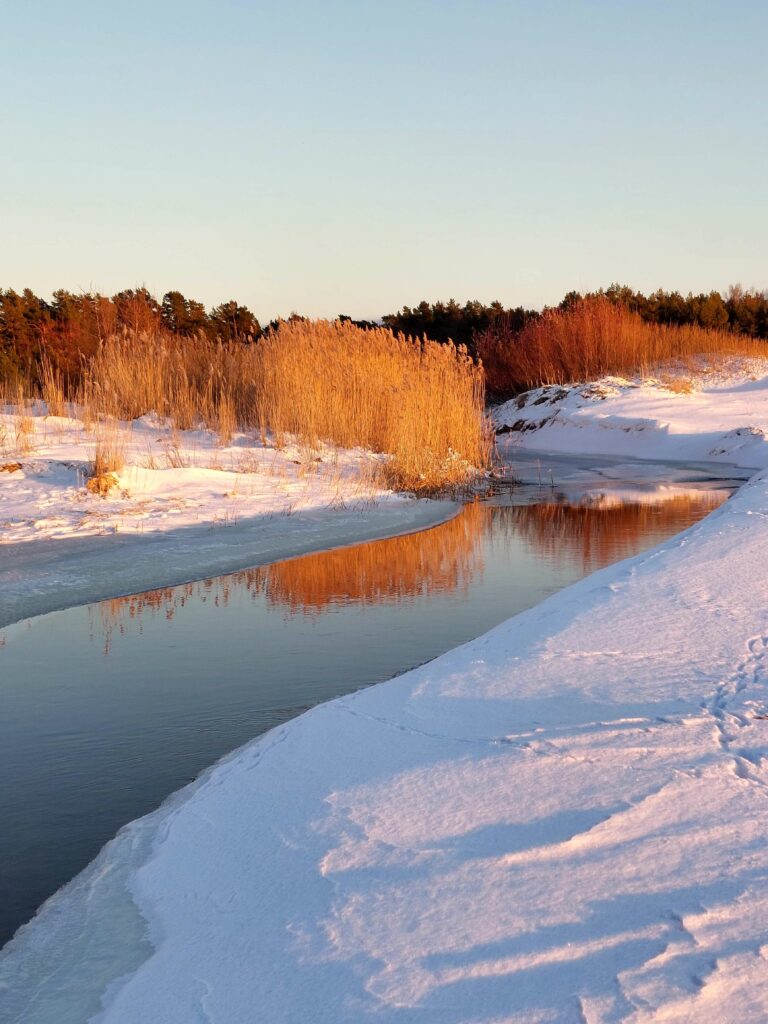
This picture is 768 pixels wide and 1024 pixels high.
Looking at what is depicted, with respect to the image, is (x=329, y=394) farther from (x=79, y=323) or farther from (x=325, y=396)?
(x=79, y=323)

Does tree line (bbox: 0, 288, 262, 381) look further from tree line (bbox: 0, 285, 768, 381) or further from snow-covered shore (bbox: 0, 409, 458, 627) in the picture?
snow-covered shore (bbox: 0, 409, 458, 627)

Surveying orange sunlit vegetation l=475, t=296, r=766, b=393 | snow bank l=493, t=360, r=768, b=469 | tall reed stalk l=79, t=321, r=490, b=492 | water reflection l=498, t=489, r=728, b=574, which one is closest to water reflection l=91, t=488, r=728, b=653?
water reflection l=498, t=489, r=728, b=574

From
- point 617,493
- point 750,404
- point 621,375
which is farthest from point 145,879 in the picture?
point 621,375

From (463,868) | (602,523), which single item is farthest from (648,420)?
(463,868)

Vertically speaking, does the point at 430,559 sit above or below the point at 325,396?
below

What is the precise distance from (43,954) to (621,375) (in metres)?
18.6

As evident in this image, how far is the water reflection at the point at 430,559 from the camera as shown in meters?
5.16

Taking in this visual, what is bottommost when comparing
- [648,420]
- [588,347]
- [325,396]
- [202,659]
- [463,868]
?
[202,659]

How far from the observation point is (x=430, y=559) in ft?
21.1

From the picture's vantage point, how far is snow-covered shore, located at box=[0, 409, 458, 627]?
5617mm

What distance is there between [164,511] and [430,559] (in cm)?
219

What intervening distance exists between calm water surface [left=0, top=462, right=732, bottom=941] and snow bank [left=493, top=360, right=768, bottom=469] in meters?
7.00

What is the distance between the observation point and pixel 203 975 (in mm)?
1568

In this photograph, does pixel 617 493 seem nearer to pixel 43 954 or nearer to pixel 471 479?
pixel 471 479
